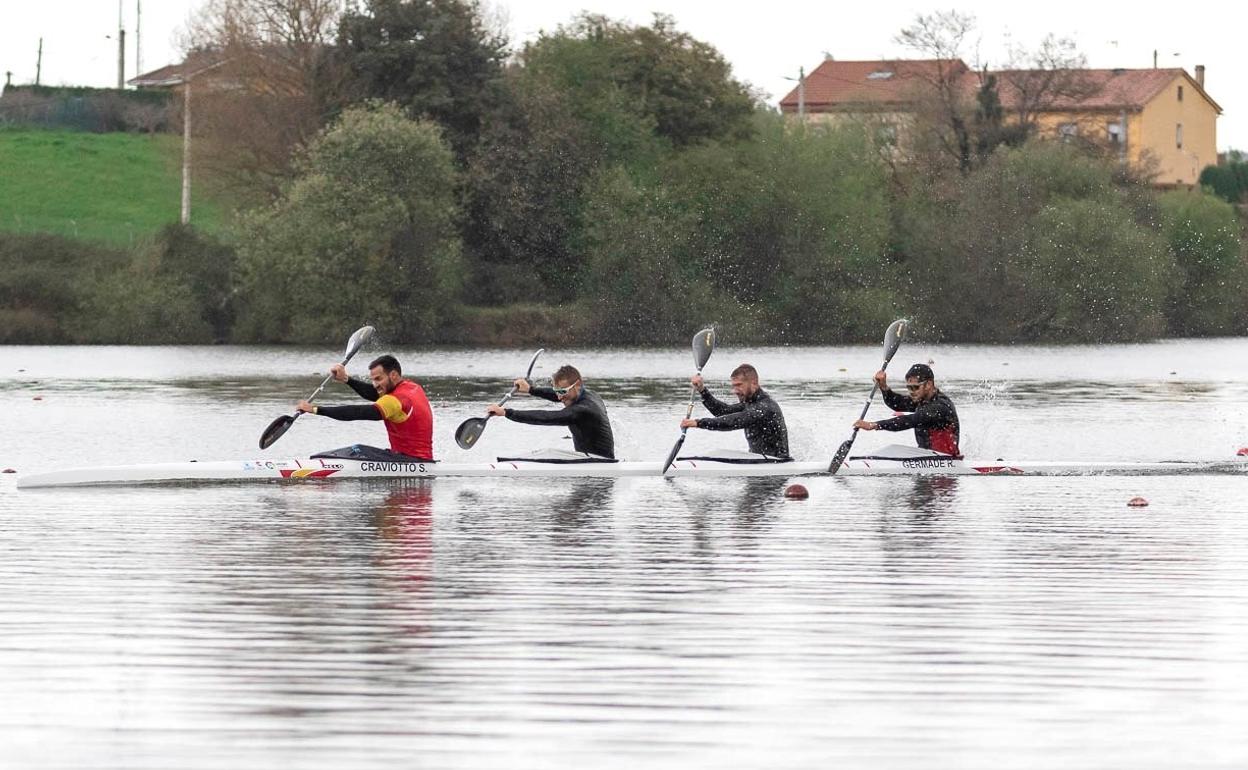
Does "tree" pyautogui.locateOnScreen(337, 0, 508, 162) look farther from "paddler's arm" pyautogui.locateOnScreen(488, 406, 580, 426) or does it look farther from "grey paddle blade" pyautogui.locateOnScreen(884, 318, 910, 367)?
"paddler's arm" pyautogui.locateOnScreen(488, 406, 580, 426)

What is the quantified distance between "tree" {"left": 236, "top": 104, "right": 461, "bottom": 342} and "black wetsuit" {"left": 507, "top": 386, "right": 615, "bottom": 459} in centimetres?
4069

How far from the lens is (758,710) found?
867cm

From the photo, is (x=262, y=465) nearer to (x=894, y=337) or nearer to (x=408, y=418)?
(x=408, y=418)

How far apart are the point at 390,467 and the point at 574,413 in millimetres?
1868

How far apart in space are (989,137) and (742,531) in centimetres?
5812

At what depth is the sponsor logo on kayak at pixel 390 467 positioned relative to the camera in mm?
19594

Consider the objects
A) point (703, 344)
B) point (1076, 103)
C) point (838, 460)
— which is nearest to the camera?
point (838, 460)

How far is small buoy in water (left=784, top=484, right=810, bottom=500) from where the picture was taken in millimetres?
18531

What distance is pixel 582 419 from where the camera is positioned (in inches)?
782

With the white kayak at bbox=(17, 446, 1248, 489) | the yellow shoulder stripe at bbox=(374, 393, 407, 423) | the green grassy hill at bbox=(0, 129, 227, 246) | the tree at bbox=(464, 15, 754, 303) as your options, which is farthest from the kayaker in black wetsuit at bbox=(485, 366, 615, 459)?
the green grassy hill at bbox=(0, 129, 227, 246)

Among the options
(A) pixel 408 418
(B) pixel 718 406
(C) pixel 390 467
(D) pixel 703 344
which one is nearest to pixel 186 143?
(D) pixel 703 344

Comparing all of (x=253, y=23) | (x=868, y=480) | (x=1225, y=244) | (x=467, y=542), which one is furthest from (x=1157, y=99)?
(x=467, y=542)

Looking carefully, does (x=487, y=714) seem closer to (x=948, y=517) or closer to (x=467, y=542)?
(x=467, y=542)

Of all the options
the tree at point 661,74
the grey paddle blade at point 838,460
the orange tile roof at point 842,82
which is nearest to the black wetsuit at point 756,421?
the grey paddle blade at point 838,460
